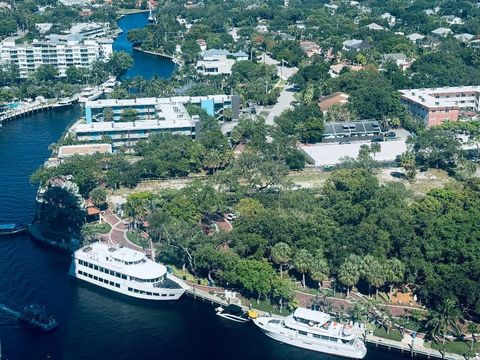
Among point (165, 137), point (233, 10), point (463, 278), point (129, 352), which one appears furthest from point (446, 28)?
point (129, 352)

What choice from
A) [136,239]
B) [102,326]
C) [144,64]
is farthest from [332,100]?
[102,326]

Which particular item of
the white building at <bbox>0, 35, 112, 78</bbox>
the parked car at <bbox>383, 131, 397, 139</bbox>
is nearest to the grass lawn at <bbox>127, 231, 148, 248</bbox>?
the parked car at <bbox>383, 131, 397, 139</bbox>

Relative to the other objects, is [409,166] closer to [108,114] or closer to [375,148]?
[375,148]

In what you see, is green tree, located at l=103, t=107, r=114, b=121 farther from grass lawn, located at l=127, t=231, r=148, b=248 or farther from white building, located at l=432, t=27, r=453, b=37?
white building, located at l=432, t=27, r=453, b=37

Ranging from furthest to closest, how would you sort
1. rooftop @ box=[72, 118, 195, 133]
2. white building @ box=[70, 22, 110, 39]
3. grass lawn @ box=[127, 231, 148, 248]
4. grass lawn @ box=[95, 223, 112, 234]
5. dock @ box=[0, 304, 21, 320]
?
white building @ box=[70, 22, 110, 39]
rooftop @ box=[72, 118, 195, 133]
grass lawn @ box=[95, 223, 112, 234]
grass lawn @ box=[127, 231, 148, 248]
dock @ box=[0, 304, 21, 320]

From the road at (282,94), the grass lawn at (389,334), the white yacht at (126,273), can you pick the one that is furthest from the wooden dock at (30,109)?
the grass lawn at (389,334)

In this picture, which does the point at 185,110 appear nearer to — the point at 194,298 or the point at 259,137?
the point at 259,137

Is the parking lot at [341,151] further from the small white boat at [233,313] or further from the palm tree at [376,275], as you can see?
the small white boat at [233,313]

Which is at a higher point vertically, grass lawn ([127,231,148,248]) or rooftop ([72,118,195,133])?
rooftop ([72,118,195,133])
